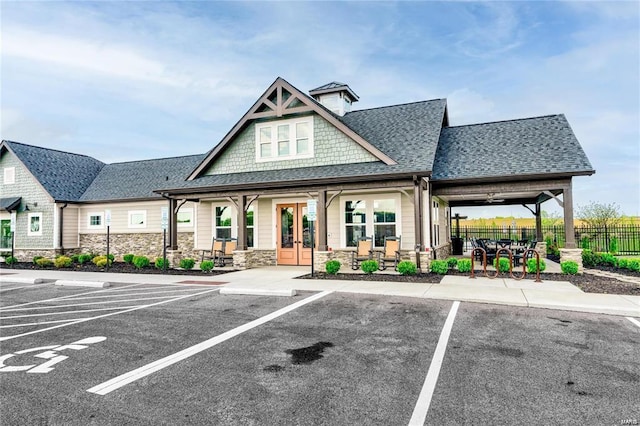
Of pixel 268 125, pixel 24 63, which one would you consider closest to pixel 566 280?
pixel 268 125

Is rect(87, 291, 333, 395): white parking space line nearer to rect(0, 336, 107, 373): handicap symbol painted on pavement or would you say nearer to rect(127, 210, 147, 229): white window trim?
rect(0, 336, 107, 373): handicap symbol painted on pavement

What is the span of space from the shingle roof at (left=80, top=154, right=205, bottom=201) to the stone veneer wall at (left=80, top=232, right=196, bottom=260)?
2072 millimetres

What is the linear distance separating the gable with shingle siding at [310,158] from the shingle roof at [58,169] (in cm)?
1053

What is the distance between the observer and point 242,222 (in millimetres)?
14695

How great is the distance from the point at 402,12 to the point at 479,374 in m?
15.3

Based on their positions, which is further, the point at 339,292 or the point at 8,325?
the point at 339,292

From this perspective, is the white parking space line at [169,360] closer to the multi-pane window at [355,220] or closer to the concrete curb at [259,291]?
the concrete curb at [259,291]

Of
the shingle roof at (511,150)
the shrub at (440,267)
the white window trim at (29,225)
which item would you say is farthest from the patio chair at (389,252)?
the white window trim at (29,225)

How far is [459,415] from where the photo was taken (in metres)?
3.33

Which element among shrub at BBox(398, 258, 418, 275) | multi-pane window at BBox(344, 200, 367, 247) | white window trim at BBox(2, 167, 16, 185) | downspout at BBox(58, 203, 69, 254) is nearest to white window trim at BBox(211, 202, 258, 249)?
multi-pane window at BBox(344, 200, 367, 247)

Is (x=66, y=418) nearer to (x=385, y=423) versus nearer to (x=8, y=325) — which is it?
(x=385, y=423)

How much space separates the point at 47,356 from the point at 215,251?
11.0 m

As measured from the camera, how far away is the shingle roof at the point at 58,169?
21.1 metres

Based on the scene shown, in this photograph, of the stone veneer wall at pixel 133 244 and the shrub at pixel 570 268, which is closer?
the shrub at pixel 570 268
